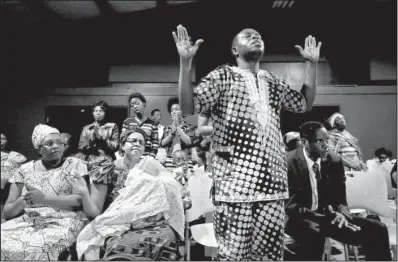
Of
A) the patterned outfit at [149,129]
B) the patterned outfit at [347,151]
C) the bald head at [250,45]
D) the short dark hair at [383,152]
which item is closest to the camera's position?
the bald head at [250,45]

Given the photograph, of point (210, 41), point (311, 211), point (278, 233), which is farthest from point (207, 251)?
point (210, 41)

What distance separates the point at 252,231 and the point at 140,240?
0.99m

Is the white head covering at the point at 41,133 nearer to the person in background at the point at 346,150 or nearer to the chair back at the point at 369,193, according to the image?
the chair back at the point at 369,193

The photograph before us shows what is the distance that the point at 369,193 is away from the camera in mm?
3279

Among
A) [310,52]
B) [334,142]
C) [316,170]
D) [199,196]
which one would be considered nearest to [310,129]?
[316,170]

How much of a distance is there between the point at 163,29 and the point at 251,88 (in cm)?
600

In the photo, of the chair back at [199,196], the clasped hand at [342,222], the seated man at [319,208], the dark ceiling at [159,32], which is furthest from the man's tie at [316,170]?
the dark ceiling at [159,32]

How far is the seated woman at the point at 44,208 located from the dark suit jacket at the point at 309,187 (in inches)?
61.0

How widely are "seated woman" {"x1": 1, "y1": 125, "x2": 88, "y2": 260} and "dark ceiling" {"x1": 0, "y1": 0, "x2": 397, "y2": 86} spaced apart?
14.7 feet

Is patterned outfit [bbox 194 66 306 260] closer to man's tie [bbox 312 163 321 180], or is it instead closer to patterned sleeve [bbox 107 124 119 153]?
man's tie [bbox 312 163 321 180]

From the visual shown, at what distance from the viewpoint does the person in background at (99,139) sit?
4504 millimetres

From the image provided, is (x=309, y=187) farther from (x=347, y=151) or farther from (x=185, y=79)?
(x=347, y=151)

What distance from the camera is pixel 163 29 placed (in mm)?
7371

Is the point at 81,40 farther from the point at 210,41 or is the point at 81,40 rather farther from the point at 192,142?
the point at 192,142
